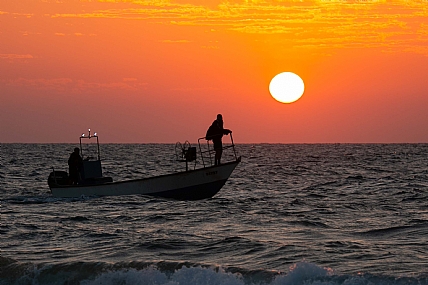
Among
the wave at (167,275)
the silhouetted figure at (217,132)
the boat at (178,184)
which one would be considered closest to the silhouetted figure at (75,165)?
the boat at (178,184)

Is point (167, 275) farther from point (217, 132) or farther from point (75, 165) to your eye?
point (75, 165)

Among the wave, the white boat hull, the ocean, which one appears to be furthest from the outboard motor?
the wave

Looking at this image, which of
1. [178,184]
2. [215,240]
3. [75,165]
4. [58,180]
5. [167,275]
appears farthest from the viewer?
[58,180]

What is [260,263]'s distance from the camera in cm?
1409

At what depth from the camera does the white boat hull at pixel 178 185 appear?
24.8 meters

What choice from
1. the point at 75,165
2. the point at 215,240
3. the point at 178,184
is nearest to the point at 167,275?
the point at 215,240

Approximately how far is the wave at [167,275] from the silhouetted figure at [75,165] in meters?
12.7

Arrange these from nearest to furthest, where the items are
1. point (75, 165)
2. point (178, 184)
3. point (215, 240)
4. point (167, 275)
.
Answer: point (167, 275) → point (215, 240) → point (178, 184) → point (75, 165)

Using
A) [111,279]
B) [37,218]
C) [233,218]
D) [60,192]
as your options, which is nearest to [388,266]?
[111,279]

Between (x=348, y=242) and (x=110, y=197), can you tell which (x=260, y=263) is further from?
(x=110, y=197)

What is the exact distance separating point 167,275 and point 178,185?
39.7 feet

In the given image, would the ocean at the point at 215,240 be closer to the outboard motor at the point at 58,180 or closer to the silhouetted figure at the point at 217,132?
the outboard motor at the point at 58,180

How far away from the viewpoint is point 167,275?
13.1 metres

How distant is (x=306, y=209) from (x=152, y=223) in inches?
237
